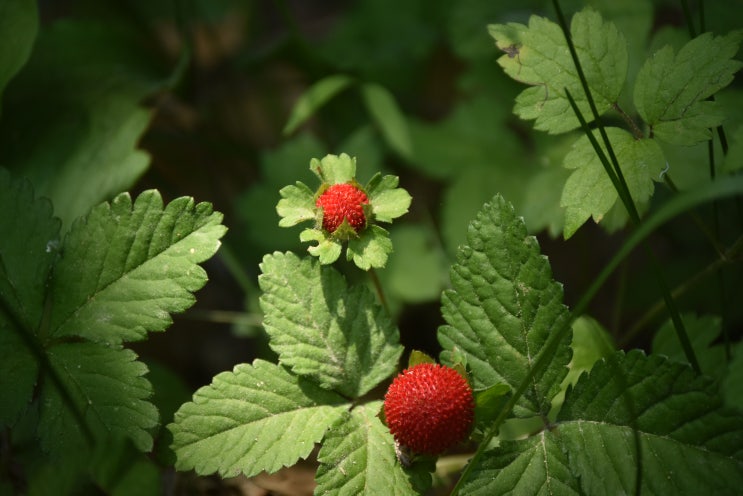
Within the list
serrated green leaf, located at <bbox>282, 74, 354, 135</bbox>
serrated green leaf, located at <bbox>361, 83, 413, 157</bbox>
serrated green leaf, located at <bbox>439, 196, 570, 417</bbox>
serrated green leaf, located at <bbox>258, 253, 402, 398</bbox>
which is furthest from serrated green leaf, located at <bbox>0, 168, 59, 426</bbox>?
serrated green leaf, located at <bbox>361, 83, 413, 157</bbox>

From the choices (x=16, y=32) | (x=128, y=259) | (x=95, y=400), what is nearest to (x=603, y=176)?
(x=128, y=259)

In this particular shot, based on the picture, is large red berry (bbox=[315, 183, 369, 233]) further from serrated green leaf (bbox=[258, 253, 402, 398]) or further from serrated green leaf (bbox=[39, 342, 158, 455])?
serrated green leaf (bbox=[39, 342, 158, 455])

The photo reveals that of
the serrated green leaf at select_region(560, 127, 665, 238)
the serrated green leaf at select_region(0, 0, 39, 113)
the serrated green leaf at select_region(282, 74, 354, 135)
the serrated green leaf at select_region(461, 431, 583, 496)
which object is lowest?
the serrated green leaf at select_region(461, 431, 583, 496)

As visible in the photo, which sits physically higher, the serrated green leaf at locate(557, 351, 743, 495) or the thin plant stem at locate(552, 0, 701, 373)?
the thin plant stem at locate(552, 0, 701, 373)

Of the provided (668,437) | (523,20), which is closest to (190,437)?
(668,437)

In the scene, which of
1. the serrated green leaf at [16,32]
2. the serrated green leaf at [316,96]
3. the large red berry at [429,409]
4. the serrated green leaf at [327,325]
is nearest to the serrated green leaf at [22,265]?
the serrated green leaf at [327,325]

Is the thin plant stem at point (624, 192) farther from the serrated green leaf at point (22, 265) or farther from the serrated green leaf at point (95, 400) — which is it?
the serrated green leaf at point (22, 265)
